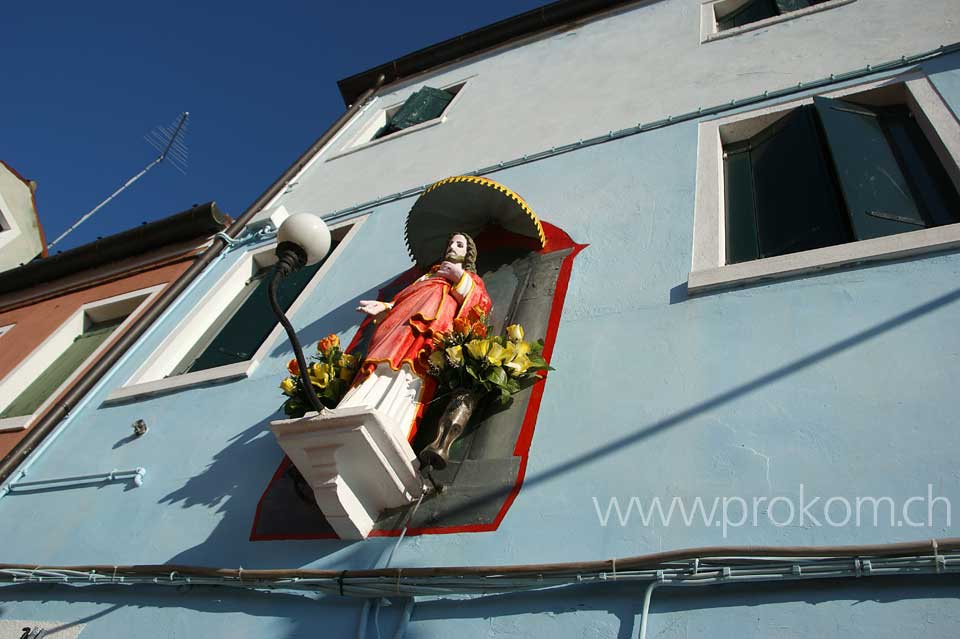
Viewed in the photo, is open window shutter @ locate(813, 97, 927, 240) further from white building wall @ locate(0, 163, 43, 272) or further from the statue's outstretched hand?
white building wall @ locate(0, 163, 43, 272)

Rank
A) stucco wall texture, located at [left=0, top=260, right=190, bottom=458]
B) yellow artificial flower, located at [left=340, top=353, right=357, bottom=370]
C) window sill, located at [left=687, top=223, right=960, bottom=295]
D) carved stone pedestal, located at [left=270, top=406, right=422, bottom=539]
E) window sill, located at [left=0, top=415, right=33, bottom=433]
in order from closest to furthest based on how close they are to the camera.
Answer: carved stone pedestal, located at [left=270, top=406, right=422, bottom=539] < window sill, located at [left=687, top=223, right=960, bottom=295] < yellow artificial flower, located at [left=340, top=353, right=357, bottom=370] < window sill, located at [left=0, top=415, right=33, bottom=433] < stucco wall texture, located at [left=0, top=260, right=190, bottom=458]

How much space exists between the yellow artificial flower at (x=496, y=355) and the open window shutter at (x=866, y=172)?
2.02 meters

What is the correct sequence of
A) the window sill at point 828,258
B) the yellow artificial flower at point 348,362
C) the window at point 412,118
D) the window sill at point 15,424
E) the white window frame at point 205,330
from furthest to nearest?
the window at point 412,118, the window sill at point 15,424, the white window frame at point 205,330, the yellow artificial flower at point 348,362, the window sill at point 828,258

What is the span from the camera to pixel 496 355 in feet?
11.3

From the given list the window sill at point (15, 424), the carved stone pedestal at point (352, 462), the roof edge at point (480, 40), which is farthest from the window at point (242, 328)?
the roof edge at point (480, 40)

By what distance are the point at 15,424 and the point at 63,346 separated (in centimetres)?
165

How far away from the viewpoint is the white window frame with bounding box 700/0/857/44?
663 centimetres

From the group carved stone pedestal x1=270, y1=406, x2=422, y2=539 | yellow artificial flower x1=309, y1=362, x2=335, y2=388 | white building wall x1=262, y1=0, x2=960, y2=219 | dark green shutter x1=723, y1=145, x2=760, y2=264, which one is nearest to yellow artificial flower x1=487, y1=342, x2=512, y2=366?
carved stone pedestal x1=270, y1=406, x2=422, y2=539

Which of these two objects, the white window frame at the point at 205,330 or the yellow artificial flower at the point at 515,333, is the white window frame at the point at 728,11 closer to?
the white window frame at the point at 205,330

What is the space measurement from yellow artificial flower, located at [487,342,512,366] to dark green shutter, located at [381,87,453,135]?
6.19m

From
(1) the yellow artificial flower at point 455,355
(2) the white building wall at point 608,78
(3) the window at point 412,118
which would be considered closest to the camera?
(1) the yellow artificial flower at point 455,355

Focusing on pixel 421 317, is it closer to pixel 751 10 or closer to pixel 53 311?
pixel 751 10

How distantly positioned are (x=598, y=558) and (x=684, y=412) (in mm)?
829

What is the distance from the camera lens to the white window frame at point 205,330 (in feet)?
17.4
